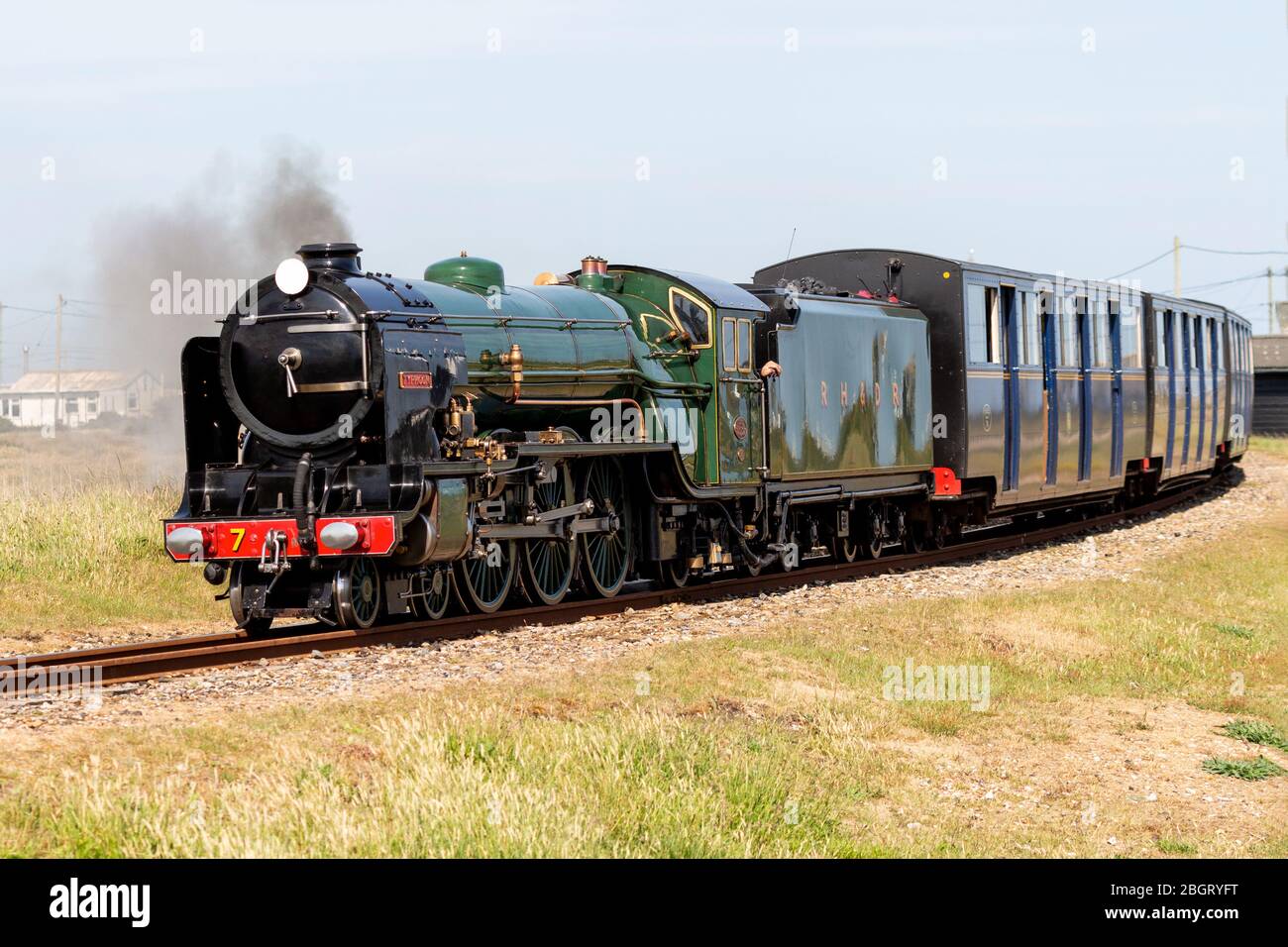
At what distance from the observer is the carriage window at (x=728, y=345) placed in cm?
1455

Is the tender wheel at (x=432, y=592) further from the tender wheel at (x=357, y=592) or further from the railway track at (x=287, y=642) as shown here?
the tender wheel at (x=357, y=592)

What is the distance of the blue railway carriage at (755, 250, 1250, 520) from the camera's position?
1866cm

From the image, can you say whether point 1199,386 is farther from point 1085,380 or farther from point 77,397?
point 77,397

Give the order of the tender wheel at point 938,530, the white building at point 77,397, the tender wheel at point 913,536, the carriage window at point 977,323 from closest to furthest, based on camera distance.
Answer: the carriage window at point 977,323, the tender wheel at point 913,536, the tender wheel at point 938,530, the white building at point 77,397

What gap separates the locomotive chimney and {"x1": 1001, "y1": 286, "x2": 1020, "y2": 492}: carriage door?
1099 cm

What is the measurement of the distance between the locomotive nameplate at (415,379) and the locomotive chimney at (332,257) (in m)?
1.04

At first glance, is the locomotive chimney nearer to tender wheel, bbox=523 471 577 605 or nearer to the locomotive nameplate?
the locomotive nameplate

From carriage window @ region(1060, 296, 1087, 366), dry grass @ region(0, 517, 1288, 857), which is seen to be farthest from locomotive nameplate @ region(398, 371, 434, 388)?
carriage window @ region(1060, 296, 1087, 366)

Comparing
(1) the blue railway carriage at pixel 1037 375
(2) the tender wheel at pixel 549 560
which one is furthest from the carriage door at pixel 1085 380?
(2) the tender wheel at pixel 549 560

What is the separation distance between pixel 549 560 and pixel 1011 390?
9.10 metres

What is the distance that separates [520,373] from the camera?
40.2 ft
